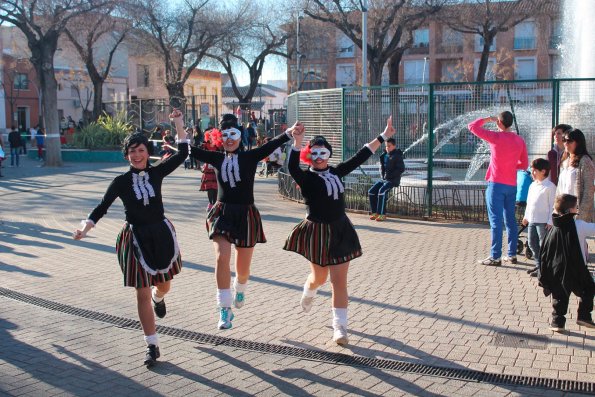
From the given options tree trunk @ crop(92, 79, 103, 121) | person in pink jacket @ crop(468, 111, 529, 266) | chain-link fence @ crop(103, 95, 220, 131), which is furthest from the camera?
tree trunk @ crop(92, 79, 103, 121)

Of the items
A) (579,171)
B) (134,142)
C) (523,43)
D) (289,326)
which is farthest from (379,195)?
(523,43)

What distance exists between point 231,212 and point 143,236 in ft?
3.15

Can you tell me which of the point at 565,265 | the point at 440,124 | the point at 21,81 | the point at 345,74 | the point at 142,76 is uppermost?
the point at 142,76

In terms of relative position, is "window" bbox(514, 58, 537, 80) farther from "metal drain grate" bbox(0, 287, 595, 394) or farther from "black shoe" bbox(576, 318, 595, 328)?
"metal drain grate" bbox(0, 287, 595, 394)

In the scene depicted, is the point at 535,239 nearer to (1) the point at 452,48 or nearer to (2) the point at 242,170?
(2) the point at 242,170

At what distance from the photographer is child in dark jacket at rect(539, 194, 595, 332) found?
5.99 m

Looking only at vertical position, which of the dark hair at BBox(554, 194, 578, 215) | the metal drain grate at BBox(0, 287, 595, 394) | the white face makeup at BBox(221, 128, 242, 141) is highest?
the white face makeup at BBox(221, 128, 242, 141)

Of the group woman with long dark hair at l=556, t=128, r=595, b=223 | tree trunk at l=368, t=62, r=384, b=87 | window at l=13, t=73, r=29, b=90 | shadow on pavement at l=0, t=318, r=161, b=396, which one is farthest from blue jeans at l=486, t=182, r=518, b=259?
window at l=13, t=73, r=29, b=90

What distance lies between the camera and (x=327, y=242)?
5.76 m

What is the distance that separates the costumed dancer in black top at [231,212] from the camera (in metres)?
6.14

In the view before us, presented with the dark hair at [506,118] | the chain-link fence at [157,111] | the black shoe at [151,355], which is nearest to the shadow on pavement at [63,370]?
the black shoe at [151,355]

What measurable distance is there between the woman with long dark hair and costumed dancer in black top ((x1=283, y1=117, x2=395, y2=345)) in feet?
9.72

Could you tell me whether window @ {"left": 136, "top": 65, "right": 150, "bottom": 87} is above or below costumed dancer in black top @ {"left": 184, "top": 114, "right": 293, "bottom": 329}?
above

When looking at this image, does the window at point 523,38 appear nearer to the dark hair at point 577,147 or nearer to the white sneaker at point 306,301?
the dark hair at point 577,147
